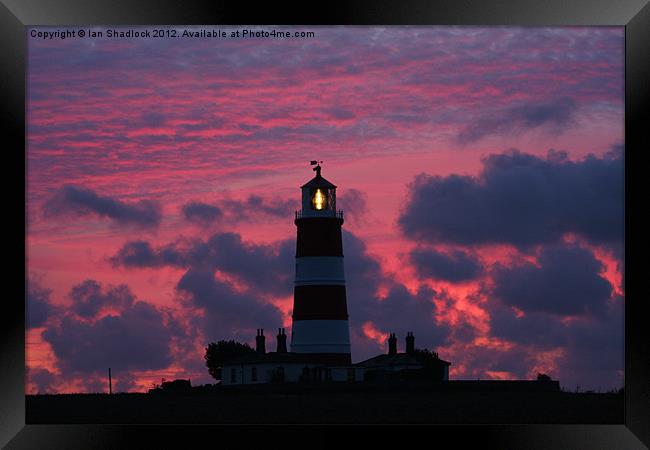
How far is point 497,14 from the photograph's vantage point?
310 inches

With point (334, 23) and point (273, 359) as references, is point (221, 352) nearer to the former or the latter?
point (273, 359)

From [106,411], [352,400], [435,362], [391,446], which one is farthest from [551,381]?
[391,446]

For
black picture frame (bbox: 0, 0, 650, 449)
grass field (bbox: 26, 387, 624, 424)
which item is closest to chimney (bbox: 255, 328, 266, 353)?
grass field (bbox: 26, 387, 624, 424)

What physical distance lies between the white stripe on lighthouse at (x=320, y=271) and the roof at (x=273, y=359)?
146 inches

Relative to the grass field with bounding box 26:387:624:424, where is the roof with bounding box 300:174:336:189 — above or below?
above

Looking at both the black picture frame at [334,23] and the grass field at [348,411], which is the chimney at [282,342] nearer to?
the grass field at [348,411]

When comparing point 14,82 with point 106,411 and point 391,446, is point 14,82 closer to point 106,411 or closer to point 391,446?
point 391,446

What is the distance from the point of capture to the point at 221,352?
7169cm

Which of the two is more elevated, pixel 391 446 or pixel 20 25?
pixel 20 25

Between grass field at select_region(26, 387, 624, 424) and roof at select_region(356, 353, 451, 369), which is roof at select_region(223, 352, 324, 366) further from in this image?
grass field at select_region(26, 387, 624, 424)

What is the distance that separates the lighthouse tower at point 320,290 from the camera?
48.5 meters

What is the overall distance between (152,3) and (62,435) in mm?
3146

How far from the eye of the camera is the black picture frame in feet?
25.2

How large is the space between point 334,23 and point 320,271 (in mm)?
41131
